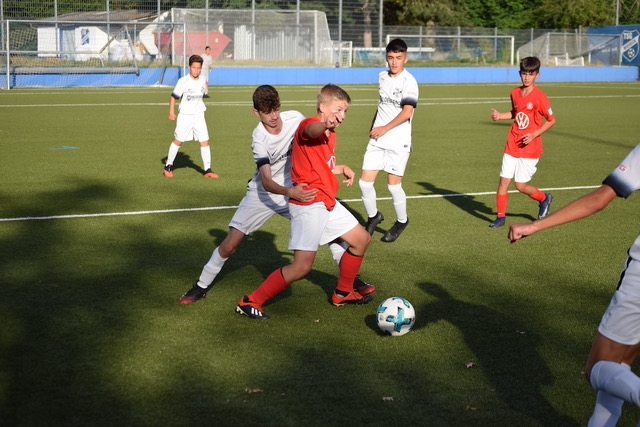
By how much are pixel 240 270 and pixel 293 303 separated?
1.11 metres

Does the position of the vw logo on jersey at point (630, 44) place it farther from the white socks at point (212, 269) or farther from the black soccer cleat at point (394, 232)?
the white socks at point (212, 269)

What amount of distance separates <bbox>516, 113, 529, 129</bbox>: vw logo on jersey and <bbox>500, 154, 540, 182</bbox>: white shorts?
380mm

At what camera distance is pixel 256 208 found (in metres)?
6.61

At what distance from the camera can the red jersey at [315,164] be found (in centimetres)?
600

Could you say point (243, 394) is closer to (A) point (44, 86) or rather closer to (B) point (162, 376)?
(B) point (162, 376)

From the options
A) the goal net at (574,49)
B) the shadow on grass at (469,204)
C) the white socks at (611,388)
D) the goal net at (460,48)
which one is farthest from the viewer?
the goal net at (574,49)

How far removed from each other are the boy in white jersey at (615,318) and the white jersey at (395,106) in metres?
5.59

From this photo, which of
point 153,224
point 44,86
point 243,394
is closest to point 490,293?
point 243,394

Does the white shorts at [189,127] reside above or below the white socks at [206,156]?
above

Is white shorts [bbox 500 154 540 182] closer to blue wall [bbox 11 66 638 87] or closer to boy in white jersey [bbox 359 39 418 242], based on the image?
boy in white jersey [bbox 359 39 418 242]

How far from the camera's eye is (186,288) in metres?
7.18

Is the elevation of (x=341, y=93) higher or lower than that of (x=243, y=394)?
higher

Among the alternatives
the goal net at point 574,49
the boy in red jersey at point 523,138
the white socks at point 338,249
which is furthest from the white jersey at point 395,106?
the goal net at point 574,49

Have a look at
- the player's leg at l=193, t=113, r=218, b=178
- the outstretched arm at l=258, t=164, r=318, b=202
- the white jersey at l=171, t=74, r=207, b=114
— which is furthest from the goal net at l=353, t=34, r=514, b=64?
the outstretched arm at l=258, t=164, r=318, b=202
